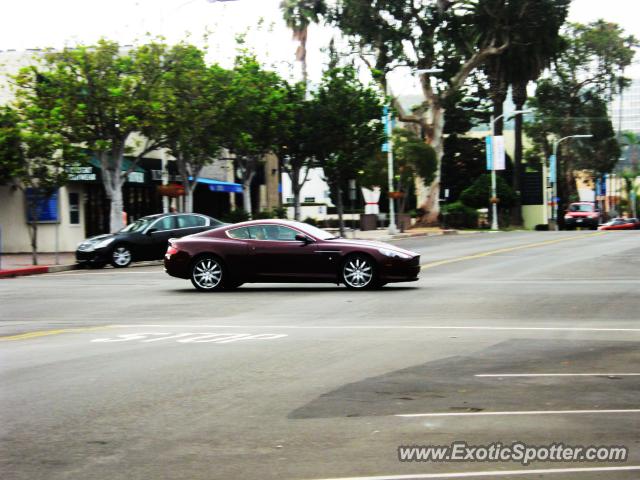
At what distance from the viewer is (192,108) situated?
1492 inches

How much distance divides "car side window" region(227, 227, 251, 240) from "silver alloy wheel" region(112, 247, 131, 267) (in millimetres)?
11110

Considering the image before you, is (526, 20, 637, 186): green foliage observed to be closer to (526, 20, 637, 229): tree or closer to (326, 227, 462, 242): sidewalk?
(526, 20, 637, 229): tree

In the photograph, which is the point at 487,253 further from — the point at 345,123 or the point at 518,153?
the point at 518,153

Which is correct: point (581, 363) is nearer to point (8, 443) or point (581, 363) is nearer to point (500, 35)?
point (8, 443)

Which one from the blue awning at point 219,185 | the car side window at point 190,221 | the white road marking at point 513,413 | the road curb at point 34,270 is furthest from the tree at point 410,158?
the white road marking at point 513,413

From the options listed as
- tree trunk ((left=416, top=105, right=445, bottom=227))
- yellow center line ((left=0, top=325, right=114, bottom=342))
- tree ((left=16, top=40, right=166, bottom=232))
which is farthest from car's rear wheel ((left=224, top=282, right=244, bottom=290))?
tree trunk ((left=416, top=105, right=445, bottom=227))

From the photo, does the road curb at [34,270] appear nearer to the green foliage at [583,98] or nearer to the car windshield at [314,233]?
the car windshield at [314,233]

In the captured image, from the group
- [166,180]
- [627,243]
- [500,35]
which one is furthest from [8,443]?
[500,35]

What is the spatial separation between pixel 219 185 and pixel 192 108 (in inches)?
600

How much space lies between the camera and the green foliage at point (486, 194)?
235 ft

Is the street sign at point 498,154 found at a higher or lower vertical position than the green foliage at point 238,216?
higher

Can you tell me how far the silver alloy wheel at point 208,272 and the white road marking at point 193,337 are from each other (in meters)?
7.19

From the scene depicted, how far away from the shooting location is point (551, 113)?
8606cm

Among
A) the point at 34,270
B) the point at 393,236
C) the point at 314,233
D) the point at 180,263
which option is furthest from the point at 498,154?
the point at 180,263
